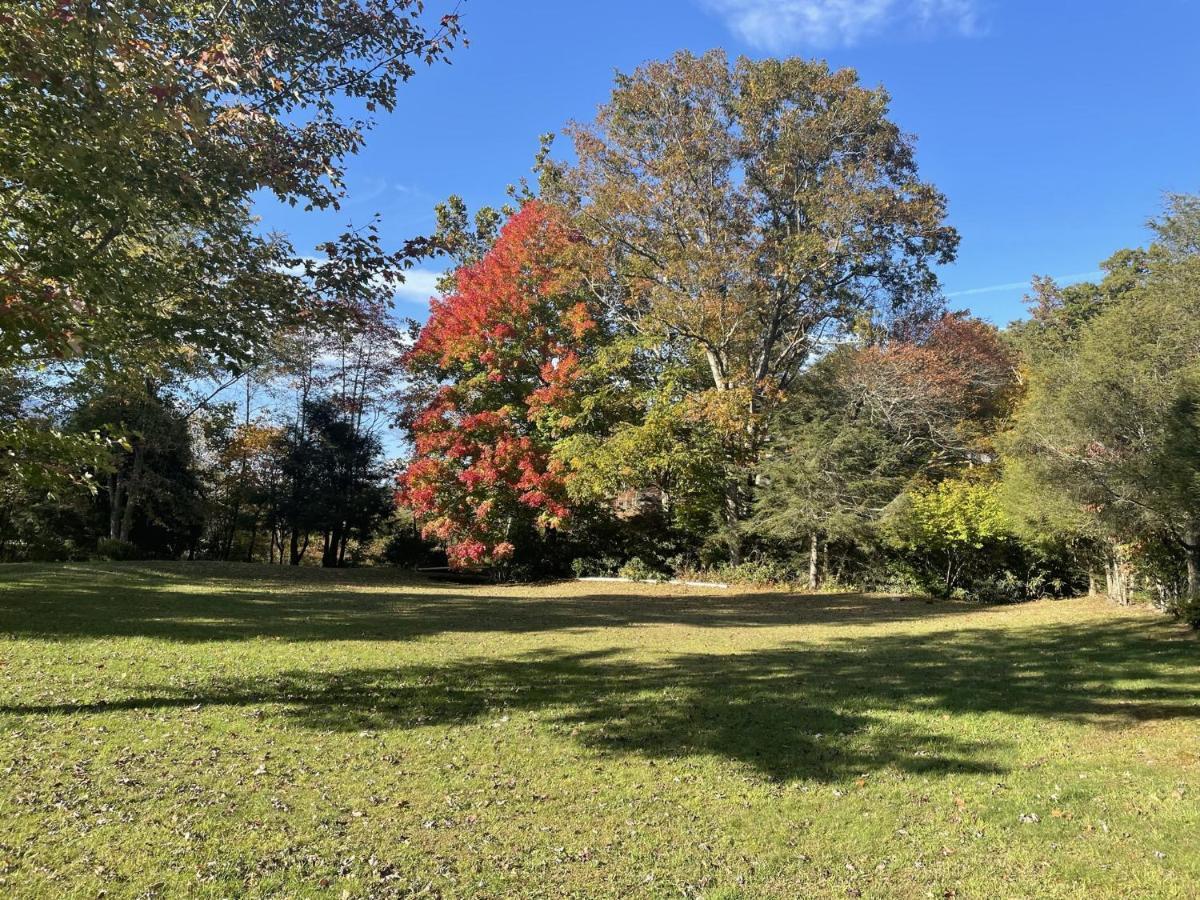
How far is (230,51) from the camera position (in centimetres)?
480

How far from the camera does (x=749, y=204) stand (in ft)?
65.6

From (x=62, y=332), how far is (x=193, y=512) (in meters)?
25.2

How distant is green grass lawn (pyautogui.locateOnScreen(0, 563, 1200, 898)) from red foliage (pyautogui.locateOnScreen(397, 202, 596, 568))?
35.1 feet

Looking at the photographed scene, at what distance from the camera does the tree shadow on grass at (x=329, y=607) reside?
981 centimetres

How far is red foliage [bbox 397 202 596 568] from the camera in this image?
2073 cm

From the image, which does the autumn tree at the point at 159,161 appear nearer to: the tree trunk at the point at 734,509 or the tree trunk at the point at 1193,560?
the tree trunk at the point at 1193,560

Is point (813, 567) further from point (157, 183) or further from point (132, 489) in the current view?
point (132, 489)

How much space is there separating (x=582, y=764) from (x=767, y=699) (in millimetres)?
2629

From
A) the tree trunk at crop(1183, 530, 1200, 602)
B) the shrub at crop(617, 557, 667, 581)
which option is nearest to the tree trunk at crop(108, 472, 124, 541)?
the shrub at crop(617, 557, 667, 581)

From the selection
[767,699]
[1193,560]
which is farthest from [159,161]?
[1193,560]

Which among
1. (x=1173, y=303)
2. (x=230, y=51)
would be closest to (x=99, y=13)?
(x=230, y=51)

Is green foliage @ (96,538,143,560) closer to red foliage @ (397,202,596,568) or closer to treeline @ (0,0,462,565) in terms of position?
red foliage @ (397,202,596,568)

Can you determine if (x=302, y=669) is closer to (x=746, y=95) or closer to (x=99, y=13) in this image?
(x=99, y=13)

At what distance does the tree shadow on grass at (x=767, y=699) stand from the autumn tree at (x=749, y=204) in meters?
10.9
